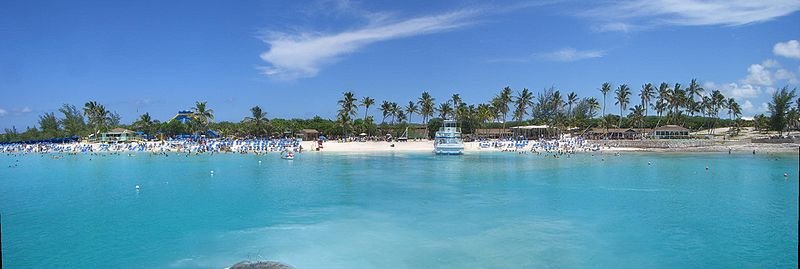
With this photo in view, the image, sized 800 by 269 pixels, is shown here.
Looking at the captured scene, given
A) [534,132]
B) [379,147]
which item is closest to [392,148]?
[379,147]

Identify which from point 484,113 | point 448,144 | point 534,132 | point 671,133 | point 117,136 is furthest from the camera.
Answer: point 534,132

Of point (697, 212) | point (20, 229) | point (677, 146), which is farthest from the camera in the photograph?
point (677, 146)

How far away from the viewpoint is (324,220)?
1889 centimetres

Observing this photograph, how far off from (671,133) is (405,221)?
6645 centimetres

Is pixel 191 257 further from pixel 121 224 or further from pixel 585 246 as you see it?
pixel 585 246

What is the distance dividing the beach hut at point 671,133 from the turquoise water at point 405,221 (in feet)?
139

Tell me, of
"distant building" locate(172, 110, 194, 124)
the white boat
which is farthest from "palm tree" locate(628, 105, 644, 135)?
"distant building" locate(172, 110, 194, 124)

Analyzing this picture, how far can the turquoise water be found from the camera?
1420 cm

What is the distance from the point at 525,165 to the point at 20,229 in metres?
33.9

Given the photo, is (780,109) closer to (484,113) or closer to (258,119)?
(484,113)

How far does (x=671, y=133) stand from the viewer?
73125 mm

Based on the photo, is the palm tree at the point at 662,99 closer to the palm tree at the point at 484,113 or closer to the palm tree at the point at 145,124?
the palm tree at the point at 484,113

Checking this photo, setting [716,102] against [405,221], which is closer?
[405,221]

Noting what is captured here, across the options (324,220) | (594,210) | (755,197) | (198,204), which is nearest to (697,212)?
(594,210)
